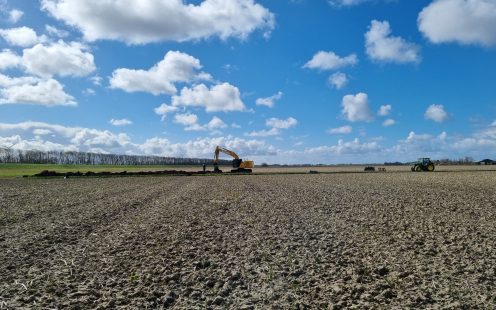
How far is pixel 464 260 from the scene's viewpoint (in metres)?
8.57

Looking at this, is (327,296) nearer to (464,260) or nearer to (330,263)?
(330,263)

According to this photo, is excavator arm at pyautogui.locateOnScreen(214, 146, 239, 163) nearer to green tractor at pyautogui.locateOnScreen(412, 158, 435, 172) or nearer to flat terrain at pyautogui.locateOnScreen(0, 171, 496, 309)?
green tractor at pyautogui.locateOnScreen(412, 158, 435, 172)

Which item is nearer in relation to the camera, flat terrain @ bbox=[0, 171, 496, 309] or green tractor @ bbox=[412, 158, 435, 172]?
flat terrain @ bbox=[0, 171, 496, 309]

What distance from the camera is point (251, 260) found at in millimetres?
8836

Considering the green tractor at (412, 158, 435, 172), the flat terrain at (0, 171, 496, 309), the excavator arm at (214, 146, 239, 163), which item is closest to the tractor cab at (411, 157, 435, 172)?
the green tractor at (412, 158, 435, 172)

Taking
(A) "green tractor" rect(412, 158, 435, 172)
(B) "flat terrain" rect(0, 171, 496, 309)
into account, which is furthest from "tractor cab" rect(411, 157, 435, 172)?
(B) "flat terrain" rect(0, 171, 496, 309)

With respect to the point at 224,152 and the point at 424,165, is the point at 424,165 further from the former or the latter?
the point at 224,152

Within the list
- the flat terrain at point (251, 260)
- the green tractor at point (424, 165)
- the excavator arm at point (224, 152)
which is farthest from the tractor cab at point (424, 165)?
the flat terrain at point (251, 260)

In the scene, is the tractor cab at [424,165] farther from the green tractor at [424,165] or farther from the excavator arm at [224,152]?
the excavator arm at [224,152]

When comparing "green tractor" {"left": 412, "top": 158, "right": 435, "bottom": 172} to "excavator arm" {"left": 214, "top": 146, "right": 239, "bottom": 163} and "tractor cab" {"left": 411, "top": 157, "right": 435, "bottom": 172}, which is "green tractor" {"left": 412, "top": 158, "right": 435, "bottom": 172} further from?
"excavator arm" {"left": 214, "top": 146, "right": 239, "bottom": 163}

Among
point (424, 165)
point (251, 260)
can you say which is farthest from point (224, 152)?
point (251, 260)

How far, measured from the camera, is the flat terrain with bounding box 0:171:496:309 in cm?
648

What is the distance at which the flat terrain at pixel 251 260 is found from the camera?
6480mm

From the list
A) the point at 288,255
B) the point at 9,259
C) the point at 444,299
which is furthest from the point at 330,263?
the point at 9,259
